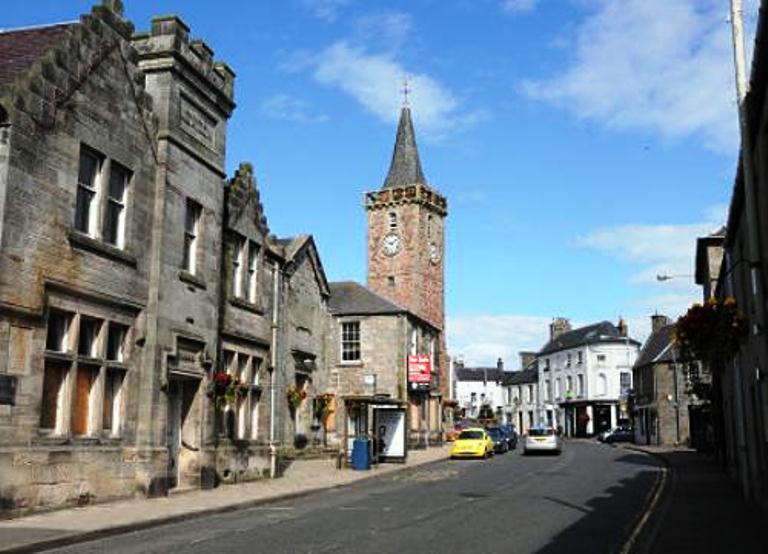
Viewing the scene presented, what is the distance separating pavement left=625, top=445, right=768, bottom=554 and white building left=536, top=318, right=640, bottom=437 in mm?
59549

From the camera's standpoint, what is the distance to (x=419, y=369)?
45.7 meters

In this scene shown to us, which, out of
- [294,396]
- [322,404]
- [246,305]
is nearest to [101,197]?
[246,305]

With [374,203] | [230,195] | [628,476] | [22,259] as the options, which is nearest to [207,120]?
[230,195]

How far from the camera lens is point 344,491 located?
22.0 meters

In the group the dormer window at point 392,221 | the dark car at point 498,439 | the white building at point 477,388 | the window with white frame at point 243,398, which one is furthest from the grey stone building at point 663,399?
the white building at point 477,388

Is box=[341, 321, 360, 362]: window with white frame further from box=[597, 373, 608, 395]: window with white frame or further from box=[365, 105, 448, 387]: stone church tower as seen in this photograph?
box=[597, 373, 608, 395]: window with white frame

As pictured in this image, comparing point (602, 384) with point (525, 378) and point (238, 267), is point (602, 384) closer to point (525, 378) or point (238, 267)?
point (525, 378)

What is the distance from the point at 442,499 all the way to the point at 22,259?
10502mm

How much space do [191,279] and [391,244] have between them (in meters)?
48.1

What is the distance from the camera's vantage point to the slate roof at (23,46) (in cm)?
1552

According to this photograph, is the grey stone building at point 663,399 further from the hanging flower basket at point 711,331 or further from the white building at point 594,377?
the hanging flower basket at point 711,331

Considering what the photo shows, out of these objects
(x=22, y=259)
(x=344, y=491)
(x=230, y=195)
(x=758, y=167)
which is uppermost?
(x=230, y=195)

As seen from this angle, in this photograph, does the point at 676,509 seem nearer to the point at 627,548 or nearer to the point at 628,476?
the point at 627,548

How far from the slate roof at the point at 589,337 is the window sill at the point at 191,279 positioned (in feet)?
213
